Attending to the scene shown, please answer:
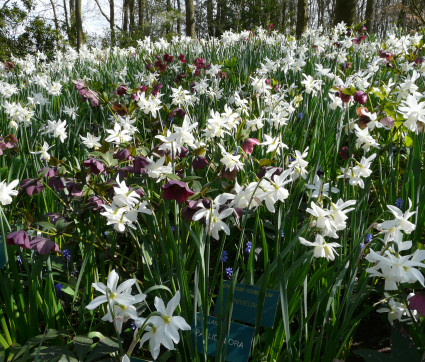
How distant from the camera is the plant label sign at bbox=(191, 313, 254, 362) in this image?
100 cm

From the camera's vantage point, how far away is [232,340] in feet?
3.32

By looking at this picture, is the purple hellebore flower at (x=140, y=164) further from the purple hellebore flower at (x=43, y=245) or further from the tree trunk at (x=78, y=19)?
the tree trunk at (x=78, y=19)

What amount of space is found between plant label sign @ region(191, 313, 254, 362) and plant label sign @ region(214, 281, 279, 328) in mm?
57

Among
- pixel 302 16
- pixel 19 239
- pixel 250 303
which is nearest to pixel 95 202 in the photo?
pixel 19 239

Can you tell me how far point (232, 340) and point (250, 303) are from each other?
0.11 meters

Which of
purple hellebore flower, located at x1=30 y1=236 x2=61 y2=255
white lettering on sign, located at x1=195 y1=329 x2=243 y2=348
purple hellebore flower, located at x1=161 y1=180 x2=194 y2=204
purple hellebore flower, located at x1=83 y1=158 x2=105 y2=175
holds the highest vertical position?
purple hellebore flower, located at x1=83 y1=158 x2=105 y2=175

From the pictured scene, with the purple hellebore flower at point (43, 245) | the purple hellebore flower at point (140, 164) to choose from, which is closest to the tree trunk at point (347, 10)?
the purple hellebore flower at point (140, 164)

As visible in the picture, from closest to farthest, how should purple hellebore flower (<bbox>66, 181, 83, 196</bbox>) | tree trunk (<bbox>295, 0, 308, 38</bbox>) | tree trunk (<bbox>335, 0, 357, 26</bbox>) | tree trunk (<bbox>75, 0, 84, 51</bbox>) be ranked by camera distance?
purple hellebore flower (<bbox>66, 181, 83, 196</bbox>) < tree trunk (<bbox>335, 0, 357, 26</bbox>) < tree trunk (<bbox>295, 0, 308, 38</bbox>) < tree trunk (<bbox>75, 0, 84, 51</bbox>)

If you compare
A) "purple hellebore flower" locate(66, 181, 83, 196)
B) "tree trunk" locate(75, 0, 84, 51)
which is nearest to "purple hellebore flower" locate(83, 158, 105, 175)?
"purple hellebore flower" locate(66, 181, 83, 196)

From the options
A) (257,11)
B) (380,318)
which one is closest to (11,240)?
(380,318)

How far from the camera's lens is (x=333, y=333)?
1.09 m

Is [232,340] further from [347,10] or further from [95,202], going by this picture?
[347,10]

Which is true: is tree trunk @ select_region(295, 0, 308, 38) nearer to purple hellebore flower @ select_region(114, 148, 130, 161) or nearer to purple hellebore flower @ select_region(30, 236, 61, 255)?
purple hellebore flower @ select_region(114, 148, 130, 161)

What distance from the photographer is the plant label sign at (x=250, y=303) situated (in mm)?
1043
